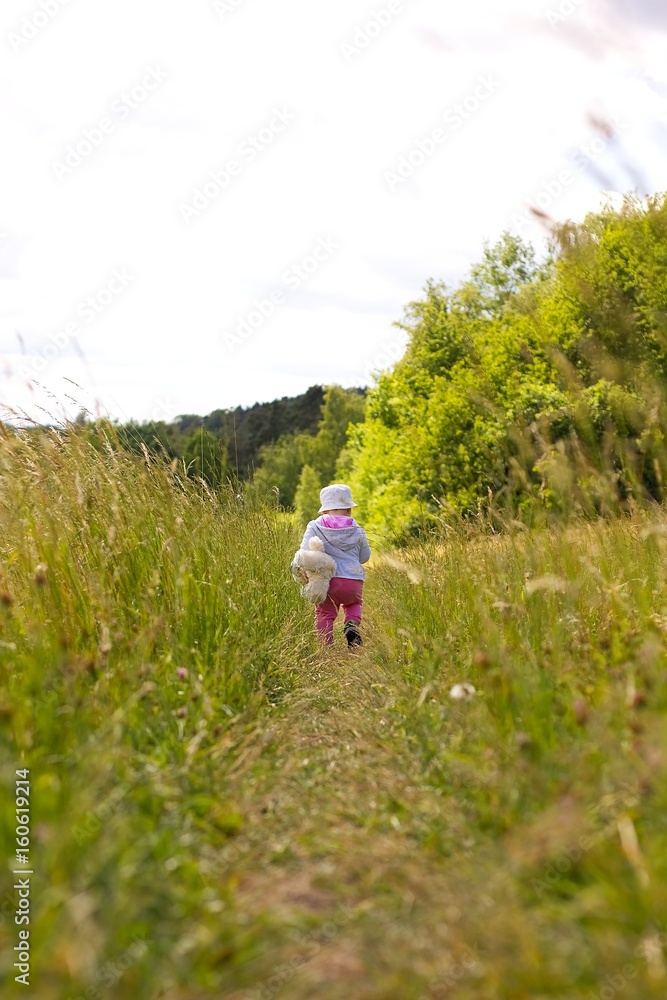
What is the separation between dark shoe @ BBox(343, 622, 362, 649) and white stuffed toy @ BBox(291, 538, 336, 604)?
0.31m

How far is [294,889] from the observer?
2.40 metres

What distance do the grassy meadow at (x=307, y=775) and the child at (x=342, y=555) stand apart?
1.95 meters

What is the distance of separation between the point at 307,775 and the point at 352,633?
3759 millimetres

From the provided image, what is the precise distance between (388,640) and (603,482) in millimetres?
2132

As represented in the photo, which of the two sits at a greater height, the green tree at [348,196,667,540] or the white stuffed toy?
the green tree at [348,196,667,540]

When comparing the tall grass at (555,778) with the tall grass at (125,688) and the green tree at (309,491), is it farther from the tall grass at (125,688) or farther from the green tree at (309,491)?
the green tree at (309,491)

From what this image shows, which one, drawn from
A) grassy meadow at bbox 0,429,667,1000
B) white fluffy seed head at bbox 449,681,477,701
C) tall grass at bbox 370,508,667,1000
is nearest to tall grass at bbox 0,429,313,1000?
grassy meadow at bbox 0,429,667,1000

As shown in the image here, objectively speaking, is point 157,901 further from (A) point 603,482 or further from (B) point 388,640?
(B) point 388,640

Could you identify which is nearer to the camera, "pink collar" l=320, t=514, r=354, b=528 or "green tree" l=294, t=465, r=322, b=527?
"pink collar" l=320, t=514, r=354, b=528

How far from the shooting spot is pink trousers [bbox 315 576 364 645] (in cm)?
708

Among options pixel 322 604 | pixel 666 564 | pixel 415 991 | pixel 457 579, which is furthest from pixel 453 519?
pixel 415 991

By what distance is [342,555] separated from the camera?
7.14 m

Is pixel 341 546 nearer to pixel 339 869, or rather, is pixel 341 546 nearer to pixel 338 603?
pixel 338 603

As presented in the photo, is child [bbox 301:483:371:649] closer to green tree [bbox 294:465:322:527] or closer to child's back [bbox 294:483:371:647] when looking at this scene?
child's back [bbox 294:483:371:647]
